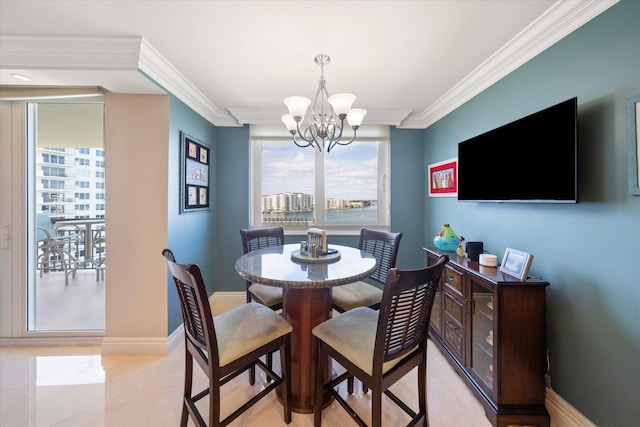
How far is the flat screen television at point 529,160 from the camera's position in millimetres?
1343

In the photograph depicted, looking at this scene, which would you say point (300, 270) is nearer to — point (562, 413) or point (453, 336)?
point (453, 336)

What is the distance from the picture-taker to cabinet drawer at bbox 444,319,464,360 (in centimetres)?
183

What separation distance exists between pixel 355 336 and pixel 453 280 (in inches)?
41.1

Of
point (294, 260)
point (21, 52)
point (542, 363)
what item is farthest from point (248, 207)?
point (542, 363)

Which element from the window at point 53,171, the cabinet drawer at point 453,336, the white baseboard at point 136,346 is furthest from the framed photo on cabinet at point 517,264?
the window at point 53,171

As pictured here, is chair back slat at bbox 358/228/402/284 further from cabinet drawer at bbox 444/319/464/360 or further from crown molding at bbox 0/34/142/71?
crown molding at bbox 0/34/142/71

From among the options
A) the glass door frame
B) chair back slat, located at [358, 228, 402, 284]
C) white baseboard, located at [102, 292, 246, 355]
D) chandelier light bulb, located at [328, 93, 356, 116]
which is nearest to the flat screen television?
chair back slat, located at [358, 228, 402, 284]

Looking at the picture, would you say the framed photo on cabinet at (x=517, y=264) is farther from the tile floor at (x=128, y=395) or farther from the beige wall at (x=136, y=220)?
the beige wall at (x=136, y=220)

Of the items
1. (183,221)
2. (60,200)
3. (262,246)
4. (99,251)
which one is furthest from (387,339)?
(60,200)

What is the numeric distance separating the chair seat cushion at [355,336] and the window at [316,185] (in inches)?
74.3

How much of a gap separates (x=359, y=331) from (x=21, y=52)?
2870 mm

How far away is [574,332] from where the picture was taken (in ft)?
4.56

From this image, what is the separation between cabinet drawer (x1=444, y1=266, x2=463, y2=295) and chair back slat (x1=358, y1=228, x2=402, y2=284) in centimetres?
41

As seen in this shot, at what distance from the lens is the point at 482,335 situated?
5.37 ft
